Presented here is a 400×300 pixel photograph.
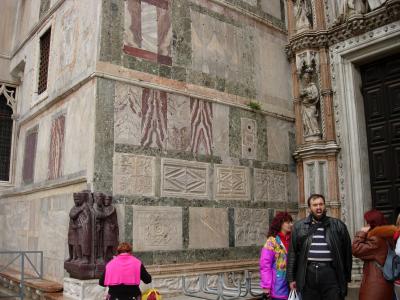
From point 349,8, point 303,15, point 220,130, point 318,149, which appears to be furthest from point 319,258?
point 303,15

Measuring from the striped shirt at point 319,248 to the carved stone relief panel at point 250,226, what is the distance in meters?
4.04

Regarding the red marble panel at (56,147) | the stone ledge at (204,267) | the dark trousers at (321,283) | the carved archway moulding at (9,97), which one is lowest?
the stone ledge at (204,267)

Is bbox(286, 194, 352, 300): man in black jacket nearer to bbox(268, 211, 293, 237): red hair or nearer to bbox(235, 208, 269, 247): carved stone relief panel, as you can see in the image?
bbox(268, 211, 293, 237): red hair

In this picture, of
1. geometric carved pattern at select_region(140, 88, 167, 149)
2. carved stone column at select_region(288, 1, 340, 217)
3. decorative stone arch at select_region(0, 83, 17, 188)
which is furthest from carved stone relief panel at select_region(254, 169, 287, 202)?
decorative stone arch at select_region(0, 83, 17, 188)

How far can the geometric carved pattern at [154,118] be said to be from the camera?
759cm

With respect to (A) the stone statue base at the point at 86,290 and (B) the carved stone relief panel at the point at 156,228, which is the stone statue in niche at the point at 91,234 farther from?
(B) the carved stone relief panel at the point at 156,228

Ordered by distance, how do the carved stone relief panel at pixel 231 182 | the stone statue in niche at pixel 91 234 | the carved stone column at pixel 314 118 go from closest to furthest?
the stone statue in niche at pixel 91 234
the carved stone relief panel at pixel 231 182
the carved stone column at pixel 314 118

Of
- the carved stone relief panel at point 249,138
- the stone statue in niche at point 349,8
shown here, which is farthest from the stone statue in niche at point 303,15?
the carved stone relief panel at point 249,138

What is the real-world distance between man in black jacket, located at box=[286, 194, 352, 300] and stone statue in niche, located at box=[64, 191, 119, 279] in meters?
3.09

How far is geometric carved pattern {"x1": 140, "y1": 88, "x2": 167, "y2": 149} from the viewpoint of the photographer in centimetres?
759

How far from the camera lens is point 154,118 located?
7734mm

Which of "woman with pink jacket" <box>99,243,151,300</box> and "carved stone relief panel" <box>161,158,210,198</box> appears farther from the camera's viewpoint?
"carved stone relief panel" <box>161,158,210,198</box>

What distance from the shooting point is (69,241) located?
269 inches

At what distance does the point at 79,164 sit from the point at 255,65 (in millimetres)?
4499
